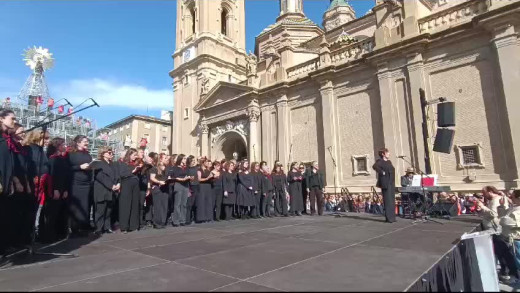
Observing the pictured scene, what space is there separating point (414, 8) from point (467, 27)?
9.86 feet

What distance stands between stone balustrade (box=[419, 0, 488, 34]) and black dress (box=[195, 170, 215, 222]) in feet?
43.4

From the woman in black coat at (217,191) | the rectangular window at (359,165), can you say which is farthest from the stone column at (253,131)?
the woman in black coat at (217,191)

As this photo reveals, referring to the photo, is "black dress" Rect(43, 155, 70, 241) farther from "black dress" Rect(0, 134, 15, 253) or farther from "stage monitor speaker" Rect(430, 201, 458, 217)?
"stage monitor speaker" Rect(430, 201, 458, 217)

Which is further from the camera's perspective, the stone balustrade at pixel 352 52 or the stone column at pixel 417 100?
the stone balustrade at pixel 352 52

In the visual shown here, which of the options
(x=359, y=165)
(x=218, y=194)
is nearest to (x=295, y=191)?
(x=218, y=194)

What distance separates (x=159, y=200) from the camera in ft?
27.4

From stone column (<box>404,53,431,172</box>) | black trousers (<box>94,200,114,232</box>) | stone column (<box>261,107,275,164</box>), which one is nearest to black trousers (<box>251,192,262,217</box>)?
black trousers (<box>94,200,114,232</box>)

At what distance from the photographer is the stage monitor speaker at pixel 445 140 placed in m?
8.90

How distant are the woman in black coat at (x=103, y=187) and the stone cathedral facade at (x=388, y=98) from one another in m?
9.76

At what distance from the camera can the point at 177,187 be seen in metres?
8.64

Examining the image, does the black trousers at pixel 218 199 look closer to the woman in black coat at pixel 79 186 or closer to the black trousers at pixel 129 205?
the black trousers at pixel 129 205

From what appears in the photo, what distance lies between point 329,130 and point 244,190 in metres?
9.70

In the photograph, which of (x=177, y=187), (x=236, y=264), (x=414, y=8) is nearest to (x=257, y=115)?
(x=414, y=8)

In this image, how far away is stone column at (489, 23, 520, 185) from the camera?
12.4 meters
